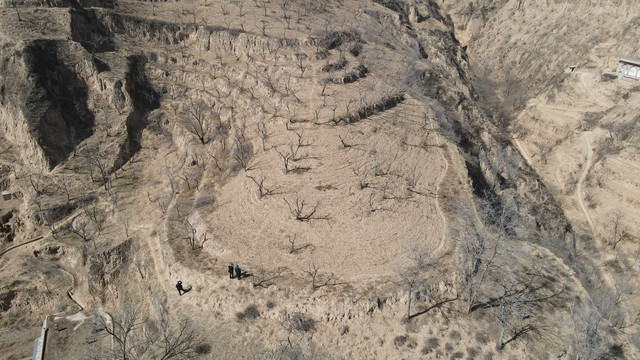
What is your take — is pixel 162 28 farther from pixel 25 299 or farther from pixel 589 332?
pixel 589 332

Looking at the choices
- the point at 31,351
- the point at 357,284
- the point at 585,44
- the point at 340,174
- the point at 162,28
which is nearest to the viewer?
the point at 357,284

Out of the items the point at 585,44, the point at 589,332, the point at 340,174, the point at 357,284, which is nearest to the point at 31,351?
the point at 357,284

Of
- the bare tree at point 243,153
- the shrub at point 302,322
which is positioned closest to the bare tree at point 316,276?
the shrub at point 302,322

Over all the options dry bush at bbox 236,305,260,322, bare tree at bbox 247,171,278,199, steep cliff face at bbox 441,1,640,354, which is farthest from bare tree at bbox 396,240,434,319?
steep cliff face at bbox 441,1,640,354

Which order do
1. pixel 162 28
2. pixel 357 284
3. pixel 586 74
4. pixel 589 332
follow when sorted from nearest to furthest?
pixel 589 332 → pixel 357 284 → pixel 162 28 → pixel 586 74

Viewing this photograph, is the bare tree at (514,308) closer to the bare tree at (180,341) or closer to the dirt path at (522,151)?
the bare tree at (180,341)

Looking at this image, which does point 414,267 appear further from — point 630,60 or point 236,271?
point 630,60

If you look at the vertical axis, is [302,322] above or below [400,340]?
below

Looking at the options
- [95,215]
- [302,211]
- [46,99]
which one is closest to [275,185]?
[302,211]
